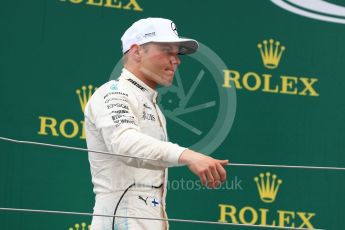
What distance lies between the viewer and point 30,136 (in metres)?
2.54

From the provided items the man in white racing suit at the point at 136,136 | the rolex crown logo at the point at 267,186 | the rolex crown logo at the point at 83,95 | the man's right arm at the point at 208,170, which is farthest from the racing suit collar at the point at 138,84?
the rolex crown logo at the point at 267,186

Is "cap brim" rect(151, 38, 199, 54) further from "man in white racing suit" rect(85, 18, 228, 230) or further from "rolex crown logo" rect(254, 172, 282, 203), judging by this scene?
"rolex crown logo" rect(254, 172, 282, 203)

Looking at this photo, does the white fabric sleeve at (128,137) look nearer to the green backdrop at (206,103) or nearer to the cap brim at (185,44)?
the cap brim at (185,44)

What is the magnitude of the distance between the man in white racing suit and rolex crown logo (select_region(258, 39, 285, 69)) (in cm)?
83

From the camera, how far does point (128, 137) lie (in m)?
1.75

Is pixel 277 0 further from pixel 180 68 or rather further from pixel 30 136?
pixel 30 136

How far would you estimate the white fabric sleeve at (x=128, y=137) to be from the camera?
67.1 inches

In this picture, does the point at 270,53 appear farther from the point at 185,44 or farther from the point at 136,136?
the point at 136,136

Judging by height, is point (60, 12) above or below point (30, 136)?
above

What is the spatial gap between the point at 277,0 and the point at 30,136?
0.96 m

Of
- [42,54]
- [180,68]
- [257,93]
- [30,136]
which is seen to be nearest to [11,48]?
[42,54]

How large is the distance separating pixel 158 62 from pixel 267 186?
0.91m

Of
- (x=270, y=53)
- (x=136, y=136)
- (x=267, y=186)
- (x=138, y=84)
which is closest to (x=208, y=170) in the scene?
(x=136, y=136)

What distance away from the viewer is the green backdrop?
100 inches
